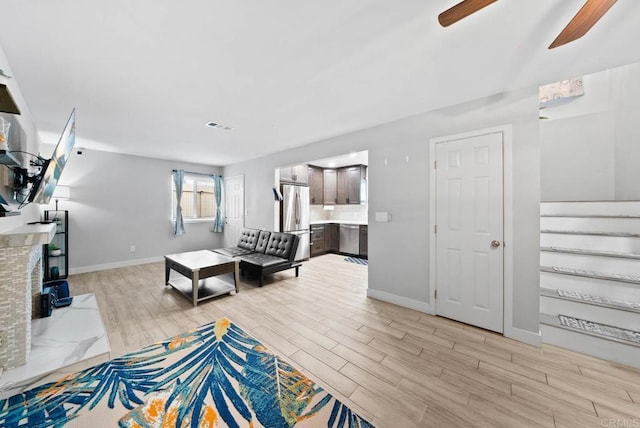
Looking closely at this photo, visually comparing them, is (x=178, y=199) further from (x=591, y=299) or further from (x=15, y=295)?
(x=591, y=299)

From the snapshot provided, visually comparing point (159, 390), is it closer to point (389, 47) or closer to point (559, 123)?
point (389, 47)

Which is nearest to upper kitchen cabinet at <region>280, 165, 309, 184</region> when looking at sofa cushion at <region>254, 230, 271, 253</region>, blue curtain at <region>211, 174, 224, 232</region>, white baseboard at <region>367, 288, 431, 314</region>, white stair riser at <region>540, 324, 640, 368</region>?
sofa cushion at <region>254, 230, 271, 253</region>

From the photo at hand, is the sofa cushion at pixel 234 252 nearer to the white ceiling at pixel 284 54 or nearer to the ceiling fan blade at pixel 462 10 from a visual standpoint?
the white ceiling at pixel 284 54

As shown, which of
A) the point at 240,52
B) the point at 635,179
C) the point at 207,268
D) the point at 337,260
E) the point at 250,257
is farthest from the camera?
the point at 337,260

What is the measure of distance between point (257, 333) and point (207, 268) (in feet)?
4.39

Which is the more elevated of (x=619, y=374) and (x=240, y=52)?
(x=240, y=52)

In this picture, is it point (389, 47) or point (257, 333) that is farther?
point (257, 333)

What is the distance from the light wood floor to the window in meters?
2.80

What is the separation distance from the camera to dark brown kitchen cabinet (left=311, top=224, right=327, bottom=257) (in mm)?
5908

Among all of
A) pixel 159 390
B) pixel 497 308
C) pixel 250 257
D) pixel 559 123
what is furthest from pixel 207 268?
pixel 559 123

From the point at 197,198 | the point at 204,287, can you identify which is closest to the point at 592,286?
the point at 204,287

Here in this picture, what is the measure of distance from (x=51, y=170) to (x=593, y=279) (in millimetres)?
5180

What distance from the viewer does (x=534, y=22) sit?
4.91 feet

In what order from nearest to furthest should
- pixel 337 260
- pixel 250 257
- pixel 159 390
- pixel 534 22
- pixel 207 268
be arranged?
pixel 534 22
pixel 159 390
pixel 207 268
pixel 250 257
pixel 337 260
